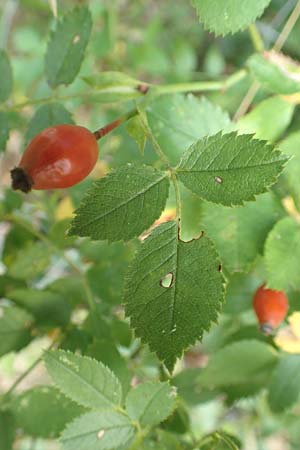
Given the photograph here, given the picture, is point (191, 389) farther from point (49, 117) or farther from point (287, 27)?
point (287, 27)

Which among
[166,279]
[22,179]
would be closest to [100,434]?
[166,279]

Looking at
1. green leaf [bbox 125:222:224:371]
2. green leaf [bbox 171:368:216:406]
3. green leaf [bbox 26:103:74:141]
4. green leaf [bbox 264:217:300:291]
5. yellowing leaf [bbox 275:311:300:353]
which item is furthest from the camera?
green leaf [bbox 171:368:216:406]

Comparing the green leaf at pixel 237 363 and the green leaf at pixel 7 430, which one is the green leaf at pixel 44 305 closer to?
the green leaf at pixel 7 430

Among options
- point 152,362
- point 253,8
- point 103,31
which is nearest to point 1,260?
point 152,362

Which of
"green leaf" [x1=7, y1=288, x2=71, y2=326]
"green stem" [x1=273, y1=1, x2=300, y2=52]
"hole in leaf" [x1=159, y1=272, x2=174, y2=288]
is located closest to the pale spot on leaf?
"hole in leaf" [x1=159, y1=272, x2=174, y2=288]

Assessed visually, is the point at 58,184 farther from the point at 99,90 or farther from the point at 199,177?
the point at 99,90

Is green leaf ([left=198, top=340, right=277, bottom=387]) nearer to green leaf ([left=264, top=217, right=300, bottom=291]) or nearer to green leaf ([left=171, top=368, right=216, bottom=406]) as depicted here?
green leaf ([left=171, top=368, right=216, bottom=406])
